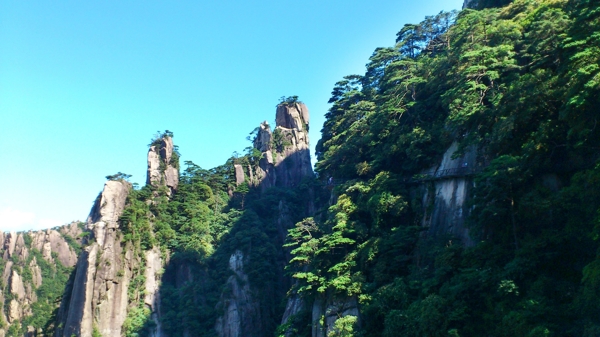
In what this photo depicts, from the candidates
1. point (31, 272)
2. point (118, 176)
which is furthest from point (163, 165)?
point (31, 272)

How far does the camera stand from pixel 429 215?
2258cm

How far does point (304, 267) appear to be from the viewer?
29406 mm

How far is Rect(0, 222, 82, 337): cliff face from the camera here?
200 ft

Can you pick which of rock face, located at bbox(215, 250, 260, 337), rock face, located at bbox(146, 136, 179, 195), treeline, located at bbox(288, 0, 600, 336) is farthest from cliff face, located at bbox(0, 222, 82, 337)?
treeline, located at bbox(288, 0, 600, 336)

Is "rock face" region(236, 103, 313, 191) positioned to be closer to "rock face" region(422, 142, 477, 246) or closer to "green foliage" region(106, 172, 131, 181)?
"green foliage" region(106, 172, 131, 181)

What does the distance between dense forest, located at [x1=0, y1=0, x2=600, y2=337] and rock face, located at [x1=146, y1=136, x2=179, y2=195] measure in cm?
53

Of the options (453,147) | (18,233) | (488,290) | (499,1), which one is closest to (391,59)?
(499,1)

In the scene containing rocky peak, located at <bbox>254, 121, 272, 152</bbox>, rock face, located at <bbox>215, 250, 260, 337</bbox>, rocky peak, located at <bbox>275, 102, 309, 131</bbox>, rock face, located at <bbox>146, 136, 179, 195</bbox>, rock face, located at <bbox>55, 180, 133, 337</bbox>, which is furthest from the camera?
rocky peak, located at <bbox>275, 102, 309, 131</bbox>

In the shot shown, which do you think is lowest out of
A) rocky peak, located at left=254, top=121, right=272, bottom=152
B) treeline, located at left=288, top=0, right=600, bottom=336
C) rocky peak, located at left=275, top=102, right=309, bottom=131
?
treeline, located at left=288, top=0, right=600, bottom=336

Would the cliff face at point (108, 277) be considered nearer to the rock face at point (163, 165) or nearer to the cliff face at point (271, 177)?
the rock face at point (163, 165)

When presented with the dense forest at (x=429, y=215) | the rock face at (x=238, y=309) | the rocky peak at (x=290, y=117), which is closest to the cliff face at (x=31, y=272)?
the dense forest at (x=429, y=215)

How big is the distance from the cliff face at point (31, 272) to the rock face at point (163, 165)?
28602mm

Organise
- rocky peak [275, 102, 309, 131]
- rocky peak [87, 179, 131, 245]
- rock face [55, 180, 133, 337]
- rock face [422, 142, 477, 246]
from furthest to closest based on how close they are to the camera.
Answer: rocky peak [275, 102, 309, 131] < rocky peak [87, 179, 131, 245] < rock face [55, 180, 133, 337] < rock face [422, 142, 477, 246]

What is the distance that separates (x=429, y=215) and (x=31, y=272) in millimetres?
61165
